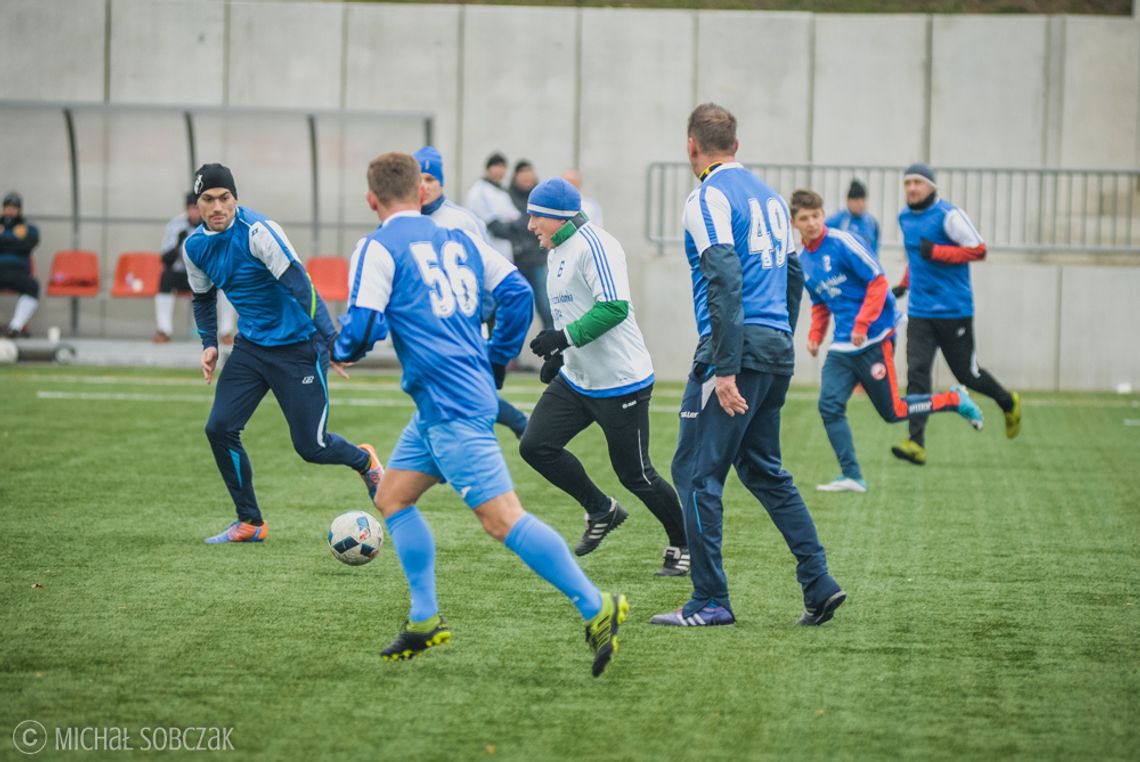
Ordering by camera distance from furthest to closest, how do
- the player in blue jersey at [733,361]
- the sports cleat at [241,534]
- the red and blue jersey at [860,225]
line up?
the red and blue jersey at [860,225] → the sports cleat at [241,534] → the player in blue jersey at [733,361]

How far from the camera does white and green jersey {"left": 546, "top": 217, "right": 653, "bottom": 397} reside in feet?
22.3

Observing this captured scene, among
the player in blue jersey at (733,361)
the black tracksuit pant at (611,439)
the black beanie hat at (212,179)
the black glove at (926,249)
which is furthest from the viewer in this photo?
the black glove at (926,249)

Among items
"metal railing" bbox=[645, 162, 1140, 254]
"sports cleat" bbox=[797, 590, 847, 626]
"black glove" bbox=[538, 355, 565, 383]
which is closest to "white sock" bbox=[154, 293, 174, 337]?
"metal railing" bbox=[645, 162, 1140, 254]

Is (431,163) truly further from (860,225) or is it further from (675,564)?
(860,225)

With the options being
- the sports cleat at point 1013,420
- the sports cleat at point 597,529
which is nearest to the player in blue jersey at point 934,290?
the sports cleat at point 1013,420

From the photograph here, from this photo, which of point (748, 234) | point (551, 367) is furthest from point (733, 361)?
point (551, 367)

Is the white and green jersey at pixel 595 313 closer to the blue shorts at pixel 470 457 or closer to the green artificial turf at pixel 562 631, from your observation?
the green artificial turf at pixel 562 631

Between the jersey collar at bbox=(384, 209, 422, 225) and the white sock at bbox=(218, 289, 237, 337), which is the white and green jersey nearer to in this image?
the jersey collar at bbox=(384, 209, 422, 225)

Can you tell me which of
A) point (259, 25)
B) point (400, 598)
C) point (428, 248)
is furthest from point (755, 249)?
point (259, 25)

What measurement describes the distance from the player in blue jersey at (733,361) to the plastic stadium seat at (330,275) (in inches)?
522

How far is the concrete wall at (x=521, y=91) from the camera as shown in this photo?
64.2 ft

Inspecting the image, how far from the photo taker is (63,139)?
1989 cm

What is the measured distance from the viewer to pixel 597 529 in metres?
7.82

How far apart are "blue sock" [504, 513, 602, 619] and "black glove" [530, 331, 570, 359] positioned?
4.17 feet
